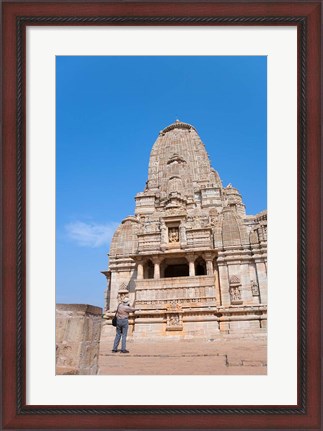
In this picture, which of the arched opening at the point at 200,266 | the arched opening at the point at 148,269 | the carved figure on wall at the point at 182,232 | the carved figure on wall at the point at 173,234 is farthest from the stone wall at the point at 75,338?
the carved figure on wall at the point at 173,234

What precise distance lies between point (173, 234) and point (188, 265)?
2.52 m

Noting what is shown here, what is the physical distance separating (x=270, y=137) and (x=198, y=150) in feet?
105

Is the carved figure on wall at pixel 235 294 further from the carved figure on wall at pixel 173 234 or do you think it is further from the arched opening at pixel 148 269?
the arched opening at pixel 148 269

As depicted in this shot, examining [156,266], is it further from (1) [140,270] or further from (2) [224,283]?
(2) [224,283]

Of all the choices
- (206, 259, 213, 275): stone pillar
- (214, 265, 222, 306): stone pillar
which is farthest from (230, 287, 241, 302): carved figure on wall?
(206, 259, 213, 275): stone pillar

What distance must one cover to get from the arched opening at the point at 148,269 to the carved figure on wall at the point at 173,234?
6.63 feet

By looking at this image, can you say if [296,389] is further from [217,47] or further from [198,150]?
[198,150]

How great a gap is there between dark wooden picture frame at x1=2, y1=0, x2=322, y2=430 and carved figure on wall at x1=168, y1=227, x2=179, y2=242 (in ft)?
66.2

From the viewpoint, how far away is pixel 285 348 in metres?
5.57

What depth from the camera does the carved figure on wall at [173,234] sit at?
25734 mm

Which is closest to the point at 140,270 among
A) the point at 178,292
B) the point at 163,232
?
the point at 163,232
